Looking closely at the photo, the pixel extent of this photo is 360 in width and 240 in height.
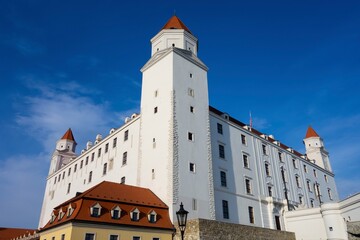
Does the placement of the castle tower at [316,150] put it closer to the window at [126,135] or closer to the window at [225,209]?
the window at [225,209]

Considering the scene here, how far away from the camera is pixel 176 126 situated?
2669 centimetres

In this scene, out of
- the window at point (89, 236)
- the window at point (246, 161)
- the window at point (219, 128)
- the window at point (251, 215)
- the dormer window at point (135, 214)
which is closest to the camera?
the window at point (89, 236)

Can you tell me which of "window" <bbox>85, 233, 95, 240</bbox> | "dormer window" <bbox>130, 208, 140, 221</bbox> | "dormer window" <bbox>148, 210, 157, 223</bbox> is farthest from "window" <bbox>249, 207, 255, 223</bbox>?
"window" <bbox>85, 233, 95, 240</bbox>

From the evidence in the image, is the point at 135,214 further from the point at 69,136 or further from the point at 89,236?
the point at 69,136

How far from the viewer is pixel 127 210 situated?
21.4m

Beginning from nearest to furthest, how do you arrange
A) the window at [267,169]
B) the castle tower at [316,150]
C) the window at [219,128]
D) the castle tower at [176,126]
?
1. the castle tower at [176,126]
2. the window at [219,128]
3. the window at [267,169]
4. the castle tower at [316,150]

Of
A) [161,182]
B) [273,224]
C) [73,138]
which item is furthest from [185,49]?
[73,138]

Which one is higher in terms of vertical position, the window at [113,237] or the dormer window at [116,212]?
the dormer window at [116,212]

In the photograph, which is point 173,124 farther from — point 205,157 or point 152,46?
point 152,46

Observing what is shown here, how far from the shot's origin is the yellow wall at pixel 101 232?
1862 cm

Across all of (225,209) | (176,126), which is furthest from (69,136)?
(225,209)

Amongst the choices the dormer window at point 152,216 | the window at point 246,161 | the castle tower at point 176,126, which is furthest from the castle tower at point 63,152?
the dormer window at point 152,216

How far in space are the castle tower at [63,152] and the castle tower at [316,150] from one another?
40.2 meters

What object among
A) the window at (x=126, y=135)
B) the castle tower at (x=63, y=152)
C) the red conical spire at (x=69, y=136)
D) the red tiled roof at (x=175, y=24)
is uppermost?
the red tiled roof at (x=175, y=24)
